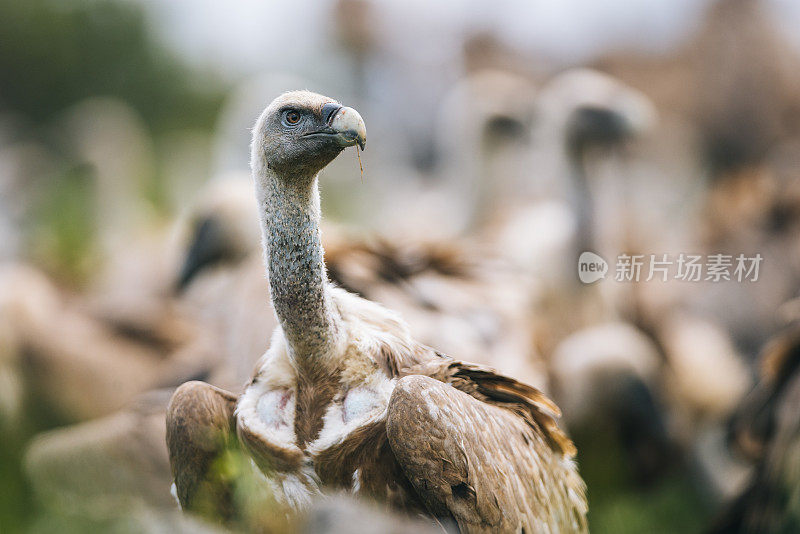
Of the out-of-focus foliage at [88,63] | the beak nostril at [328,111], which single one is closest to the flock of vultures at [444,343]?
the beak nostril at [328,111]

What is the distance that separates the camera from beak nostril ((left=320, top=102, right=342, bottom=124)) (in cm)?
166

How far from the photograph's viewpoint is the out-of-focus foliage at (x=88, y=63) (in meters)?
8.14

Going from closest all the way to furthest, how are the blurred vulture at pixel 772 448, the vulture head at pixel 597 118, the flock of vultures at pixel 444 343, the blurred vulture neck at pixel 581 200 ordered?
the flock of vultures at pixel 444 343 → the blurred vulture at pixel 772 448 → the blurred vulture neck at pixel 581 200 → the vulture head at pixel 597 118

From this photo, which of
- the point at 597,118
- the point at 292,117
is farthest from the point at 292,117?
the point at 597,118

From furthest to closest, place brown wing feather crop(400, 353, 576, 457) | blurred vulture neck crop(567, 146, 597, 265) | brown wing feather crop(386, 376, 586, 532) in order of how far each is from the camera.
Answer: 1. blurred vulture neck crop(567, 146, 597, 265)
2. brown wing feather crop(400, 353, 576, 457)
3. brown wing feather crop(386, 376, 586, 532)

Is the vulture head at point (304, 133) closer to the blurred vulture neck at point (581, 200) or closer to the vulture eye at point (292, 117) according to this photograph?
the vulture eye at point (292, 117)

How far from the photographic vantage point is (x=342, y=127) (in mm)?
1634

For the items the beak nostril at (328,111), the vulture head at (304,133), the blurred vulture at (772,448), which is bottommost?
the blurred vulture at (772,448)

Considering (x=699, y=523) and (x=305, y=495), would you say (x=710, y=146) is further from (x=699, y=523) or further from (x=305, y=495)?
(x=305, y=495)

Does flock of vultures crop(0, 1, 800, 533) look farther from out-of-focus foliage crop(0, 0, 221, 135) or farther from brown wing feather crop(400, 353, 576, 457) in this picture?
out-of-focus foliage crop(0, 0, 221, 135)

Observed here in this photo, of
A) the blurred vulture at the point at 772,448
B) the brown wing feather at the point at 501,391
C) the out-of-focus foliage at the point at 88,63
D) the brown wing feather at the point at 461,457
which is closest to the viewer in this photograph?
the brown wing feather at the point at 461,457

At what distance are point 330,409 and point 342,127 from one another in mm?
550

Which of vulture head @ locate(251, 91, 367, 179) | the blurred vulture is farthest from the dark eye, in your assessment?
the blurred vulture

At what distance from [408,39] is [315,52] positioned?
108cm
